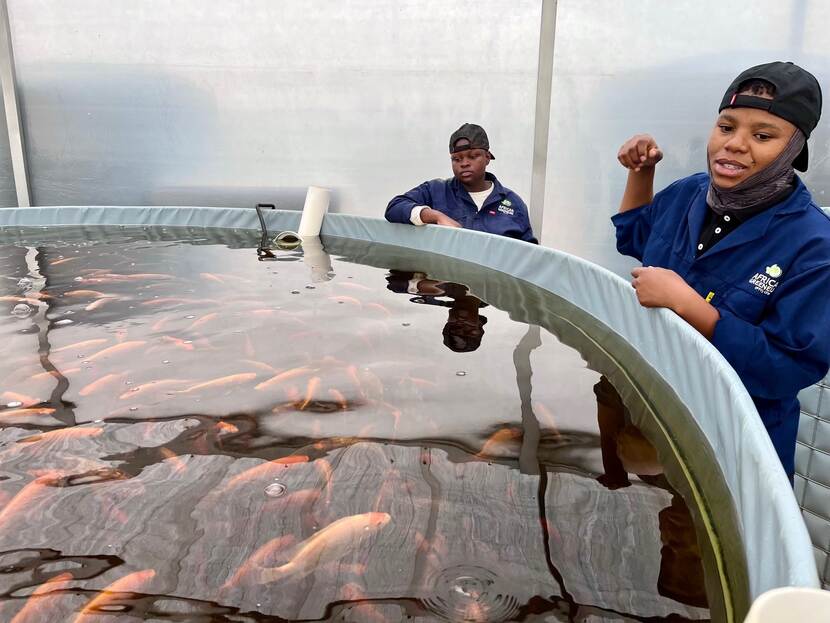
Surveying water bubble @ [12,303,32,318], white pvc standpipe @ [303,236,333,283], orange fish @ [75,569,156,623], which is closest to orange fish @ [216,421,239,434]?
orange fish @ [75,569,156,623]

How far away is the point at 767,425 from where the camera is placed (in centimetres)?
108

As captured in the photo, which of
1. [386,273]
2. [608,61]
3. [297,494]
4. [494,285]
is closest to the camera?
[297,494]

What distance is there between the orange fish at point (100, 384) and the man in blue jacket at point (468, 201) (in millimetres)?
1573

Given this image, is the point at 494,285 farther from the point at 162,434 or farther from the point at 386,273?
the point at 162,434

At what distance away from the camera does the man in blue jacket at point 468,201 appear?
261cm

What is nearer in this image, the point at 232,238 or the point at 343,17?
the point at 232,238

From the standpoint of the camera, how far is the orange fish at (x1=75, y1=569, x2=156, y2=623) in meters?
0.64

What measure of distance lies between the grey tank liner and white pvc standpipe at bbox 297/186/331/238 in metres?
0.53

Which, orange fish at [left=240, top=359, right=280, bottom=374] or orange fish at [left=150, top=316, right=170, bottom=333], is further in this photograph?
orange fish at [left=150, top=316, right=170, bottom=333]

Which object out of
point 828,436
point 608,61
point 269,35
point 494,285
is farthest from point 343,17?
point 828,436

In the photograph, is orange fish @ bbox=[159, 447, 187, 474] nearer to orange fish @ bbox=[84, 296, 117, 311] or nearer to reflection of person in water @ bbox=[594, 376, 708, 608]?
reflection of person in water @ bbox=[594, 376, 708, 608]

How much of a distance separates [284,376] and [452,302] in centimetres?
75

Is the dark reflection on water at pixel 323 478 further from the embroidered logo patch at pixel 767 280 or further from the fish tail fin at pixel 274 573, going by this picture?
the embroidered logo patch at pixel 767 280

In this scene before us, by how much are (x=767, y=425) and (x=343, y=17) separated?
3.70m
